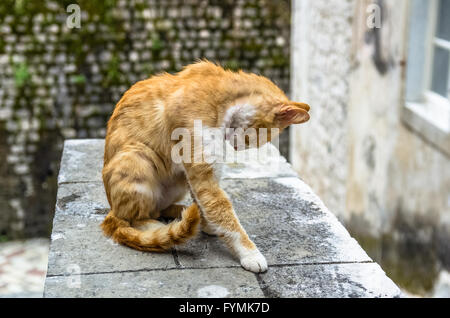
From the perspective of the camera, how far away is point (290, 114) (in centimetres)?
268

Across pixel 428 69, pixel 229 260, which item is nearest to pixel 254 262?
pixel 229 260

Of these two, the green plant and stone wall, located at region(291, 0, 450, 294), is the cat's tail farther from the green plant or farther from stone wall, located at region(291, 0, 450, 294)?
the green plant

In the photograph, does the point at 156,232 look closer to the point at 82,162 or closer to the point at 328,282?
the point at 328,282

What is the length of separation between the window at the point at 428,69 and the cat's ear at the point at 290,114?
3.06 m

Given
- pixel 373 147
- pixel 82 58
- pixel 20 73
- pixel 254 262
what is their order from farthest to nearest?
pixel 82 58 < pixel 20 73 < pixel 373 147 < pixel 254 262

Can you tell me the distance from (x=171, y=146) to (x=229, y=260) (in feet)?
1.94

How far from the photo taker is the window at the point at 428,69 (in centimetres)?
557

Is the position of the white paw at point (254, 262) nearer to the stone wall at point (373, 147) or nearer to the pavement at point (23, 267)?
the stone wall at point (373, 147)

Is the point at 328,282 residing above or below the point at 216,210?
below

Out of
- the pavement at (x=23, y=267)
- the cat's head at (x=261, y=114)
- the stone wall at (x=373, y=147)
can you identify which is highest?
the cat's head at (x=261, y=114)

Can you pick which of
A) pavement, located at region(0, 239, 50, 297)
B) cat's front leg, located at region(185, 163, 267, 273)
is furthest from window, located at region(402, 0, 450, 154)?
pavement, located at region(0, 239, 50, 297)

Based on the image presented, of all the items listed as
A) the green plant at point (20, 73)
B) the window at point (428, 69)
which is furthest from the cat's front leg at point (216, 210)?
the green plant at point (20, 73)

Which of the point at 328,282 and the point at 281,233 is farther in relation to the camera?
the point at 281,233
